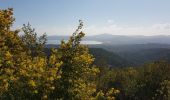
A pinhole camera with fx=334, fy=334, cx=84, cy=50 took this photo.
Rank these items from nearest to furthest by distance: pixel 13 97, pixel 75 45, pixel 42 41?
1. pixel 13 97
2. pixel 75 45
3. pixel 42 41

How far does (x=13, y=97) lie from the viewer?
47.8ft

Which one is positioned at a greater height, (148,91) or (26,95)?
(26,95)

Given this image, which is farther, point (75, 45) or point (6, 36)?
point (6, 36)

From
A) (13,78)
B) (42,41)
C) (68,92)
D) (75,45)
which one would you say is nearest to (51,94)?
(68,92)

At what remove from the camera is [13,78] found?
14906mm

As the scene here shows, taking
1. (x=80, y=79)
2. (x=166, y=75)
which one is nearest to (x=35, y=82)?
(x=80, y=79)

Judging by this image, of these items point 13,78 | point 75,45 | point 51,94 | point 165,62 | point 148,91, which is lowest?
point 148,91

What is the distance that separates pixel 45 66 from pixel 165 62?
186ft

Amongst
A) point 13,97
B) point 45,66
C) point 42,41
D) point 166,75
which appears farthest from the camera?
point 166,75

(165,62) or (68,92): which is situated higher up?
(68,92)

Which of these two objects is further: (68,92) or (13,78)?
(68,92)

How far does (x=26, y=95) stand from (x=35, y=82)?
28.1 inches

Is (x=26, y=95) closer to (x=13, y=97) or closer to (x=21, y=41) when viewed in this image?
(x=13, y=97)

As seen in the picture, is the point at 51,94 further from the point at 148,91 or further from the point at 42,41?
the point at 148,91
